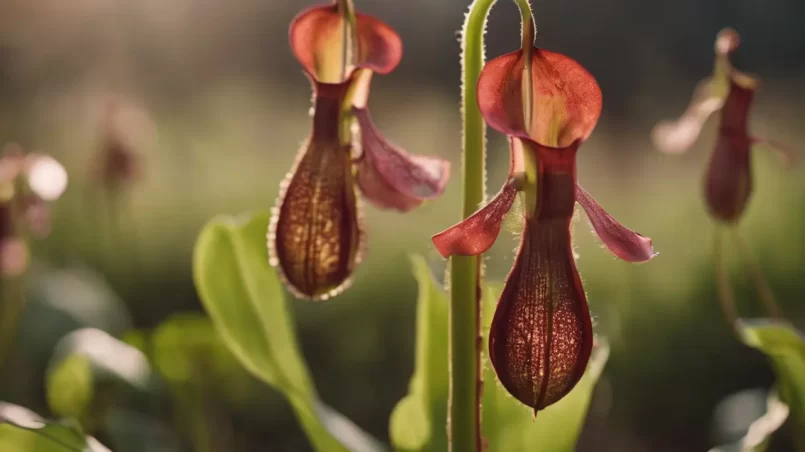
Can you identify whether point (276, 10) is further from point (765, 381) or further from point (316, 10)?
point (316, 10)

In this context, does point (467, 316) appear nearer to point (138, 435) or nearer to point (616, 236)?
point (616, 236)

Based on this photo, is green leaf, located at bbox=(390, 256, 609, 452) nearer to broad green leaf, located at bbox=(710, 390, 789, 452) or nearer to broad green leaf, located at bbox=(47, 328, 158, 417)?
broad green leaf, located at bbox=(710, 390, 789, 452)

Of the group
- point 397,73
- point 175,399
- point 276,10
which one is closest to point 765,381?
point 175,399

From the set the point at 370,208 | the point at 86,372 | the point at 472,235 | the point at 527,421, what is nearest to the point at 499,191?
the point at 472,235

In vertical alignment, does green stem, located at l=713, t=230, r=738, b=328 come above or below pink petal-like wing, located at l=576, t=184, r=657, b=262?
below

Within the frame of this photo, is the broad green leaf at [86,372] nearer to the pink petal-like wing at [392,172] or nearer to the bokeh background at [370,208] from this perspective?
the bokeh background at [370,208]

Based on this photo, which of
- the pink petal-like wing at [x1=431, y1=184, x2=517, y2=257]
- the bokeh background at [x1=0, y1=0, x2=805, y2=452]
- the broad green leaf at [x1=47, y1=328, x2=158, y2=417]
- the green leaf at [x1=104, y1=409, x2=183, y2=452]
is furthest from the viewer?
the bokeh background at [x1=0, y1=0, x2=805, y2=452]

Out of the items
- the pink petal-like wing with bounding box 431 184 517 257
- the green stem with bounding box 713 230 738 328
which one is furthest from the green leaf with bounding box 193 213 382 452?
the green stem with bounding box 713 230 738 328

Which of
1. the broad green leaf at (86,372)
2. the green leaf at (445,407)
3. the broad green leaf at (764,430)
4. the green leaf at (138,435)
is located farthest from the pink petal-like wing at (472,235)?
the green leaf at (138,435)
